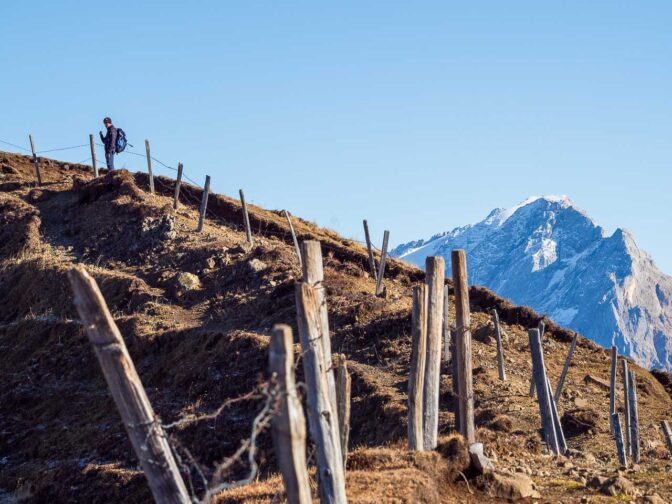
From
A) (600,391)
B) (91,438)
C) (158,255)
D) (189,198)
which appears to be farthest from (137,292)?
(600,391)

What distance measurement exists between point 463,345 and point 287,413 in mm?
7276

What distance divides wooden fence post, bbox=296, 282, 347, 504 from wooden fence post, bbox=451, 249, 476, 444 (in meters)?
4.92

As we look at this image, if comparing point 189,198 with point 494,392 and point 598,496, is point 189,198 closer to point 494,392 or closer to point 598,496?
point 494,392

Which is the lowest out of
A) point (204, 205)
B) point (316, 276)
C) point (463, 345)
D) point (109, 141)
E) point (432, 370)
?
point (432, 370)

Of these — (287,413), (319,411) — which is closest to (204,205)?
(319,411)

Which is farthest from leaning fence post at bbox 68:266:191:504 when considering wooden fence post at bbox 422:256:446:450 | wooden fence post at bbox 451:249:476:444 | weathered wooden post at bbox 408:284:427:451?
wooden fence post at bbox 451:249:476:444

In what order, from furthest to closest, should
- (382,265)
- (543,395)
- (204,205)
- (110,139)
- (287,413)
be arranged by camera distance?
1. (110,139)
2. (204,205)
3. (382,265)
4. (543,395)
5. (287,413)

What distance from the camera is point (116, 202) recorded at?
35.6 meters

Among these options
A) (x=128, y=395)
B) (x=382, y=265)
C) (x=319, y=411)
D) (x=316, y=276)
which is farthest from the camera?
(x=382, y=265)

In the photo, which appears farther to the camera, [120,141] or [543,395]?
[120,141]

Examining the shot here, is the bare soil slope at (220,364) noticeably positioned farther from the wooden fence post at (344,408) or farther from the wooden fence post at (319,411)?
the wooden fence post at (319,411)

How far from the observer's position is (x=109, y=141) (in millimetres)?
38188

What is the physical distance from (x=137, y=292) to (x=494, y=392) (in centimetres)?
1307

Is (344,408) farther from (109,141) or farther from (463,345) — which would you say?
(109,141)
